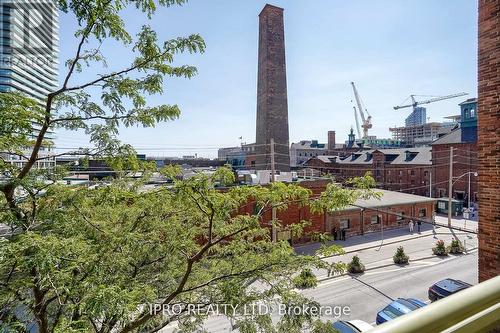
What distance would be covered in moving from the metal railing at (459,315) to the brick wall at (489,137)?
504 centimetres

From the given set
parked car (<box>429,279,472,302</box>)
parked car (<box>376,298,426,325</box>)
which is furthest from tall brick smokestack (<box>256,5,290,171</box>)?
parked car (<box>376,298,426,325</box>)

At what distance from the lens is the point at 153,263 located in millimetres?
5777

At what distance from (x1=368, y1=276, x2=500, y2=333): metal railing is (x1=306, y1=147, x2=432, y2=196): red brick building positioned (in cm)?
3805

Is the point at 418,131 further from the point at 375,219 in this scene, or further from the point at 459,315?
the point at 459,315

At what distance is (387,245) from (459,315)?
23782mm

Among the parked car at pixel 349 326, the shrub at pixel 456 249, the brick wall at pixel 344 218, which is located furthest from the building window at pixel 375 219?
the parked car at pixel 349 326

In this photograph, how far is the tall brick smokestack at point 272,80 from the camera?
2786 centimetres

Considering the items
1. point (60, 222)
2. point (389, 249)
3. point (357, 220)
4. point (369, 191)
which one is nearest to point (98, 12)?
point (60, 222)

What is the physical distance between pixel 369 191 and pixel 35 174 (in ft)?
16.0

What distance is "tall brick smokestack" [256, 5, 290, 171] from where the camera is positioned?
2786cm

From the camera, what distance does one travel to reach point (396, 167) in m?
43.5

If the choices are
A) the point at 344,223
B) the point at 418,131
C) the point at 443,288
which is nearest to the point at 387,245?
the point at 344,223

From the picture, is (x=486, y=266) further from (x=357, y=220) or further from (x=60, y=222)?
(x=357, y=220)

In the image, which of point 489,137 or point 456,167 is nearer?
point 489,137
